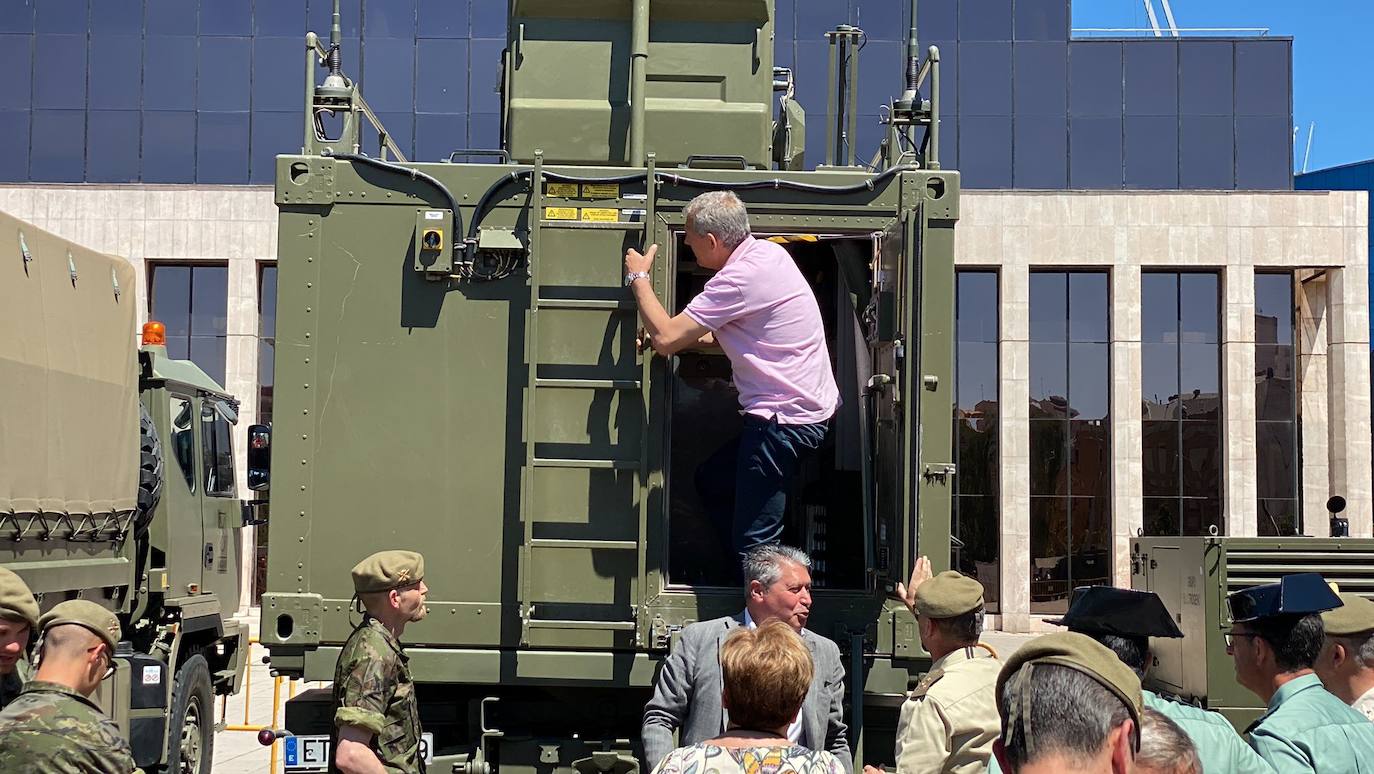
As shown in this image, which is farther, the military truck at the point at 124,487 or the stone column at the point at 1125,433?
the stone column at the point at 1125,433

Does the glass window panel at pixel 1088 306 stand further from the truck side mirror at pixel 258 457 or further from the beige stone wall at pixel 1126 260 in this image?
the truck side mirror at pixel 258 457

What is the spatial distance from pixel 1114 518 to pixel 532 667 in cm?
2352

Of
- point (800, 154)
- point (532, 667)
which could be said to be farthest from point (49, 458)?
point (800, 154)

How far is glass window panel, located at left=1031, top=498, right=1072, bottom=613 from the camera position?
27.4m

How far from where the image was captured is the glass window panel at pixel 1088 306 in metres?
28.0

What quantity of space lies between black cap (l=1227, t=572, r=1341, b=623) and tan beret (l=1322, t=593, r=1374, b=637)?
0.23 m

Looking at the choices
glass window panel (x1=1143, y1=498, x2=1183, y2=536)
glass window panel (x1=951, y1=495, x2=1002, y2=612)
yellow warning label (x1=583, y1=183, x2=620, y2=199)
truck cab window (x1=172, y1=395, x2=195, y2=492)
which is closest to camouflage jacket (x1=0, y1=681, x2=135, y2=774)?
yellow warning label (x1=583, y1=183, x2=620, y2=199)

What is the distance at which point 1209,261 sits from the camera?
27938mm

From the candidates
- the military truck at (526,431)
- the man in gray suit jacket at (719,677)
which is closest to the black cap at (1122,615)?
the man in gray suit jacket at (719,677)

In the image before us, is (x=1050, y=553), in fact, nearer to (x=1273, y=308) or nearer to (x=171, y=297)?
(x=1273, y=308)

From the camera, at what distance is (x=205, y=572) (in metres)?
10.5

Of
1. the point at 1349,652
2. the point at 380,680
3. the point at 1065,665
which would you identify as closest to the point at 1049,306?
the point at 1349,652

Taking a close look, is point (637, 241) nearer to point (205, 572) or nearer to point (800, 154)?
point (800, 154)

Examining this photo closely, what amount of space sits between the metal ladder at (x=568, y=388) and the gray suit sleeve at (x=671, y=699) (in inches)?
37.8
